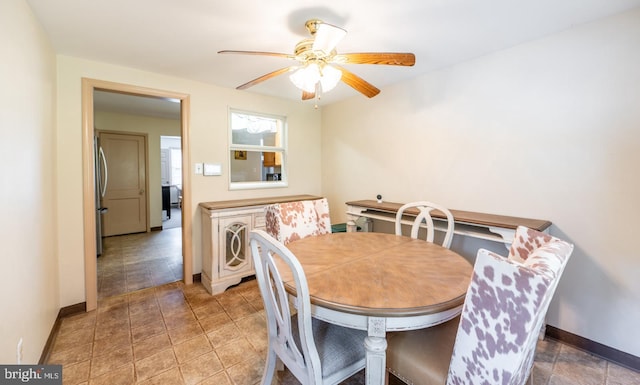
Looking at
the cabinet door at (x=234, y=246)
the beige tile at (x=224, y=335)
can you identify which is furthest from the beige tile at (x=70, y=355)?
the cabinet door at (x=234, y=246)

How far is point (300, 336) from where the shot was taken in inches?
41.4

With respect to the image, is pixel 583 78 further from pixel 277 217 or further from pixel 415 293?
pixel 277 217

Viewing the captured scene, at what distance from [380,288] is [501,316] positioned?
477 millimetres

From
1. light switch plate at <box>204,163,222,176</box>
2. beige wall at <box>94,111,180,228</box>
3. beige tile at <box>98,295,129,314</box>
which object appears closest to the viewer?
beige tile at <box>98,295,129,314</box>

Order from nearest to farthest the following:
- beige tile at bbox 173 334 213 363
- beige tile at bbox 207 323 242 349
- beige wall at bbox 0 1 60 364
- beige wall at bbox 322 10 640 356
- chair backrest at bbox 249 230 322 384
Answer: chair backrest at bbox 249 230 322 384 → beige wall at bbox 0 1 60 364 → beige wall at bbox 322 10 640 356 → beige tile at bbox 173 334 213 363 → beige tile at bbox 207 323 242 349

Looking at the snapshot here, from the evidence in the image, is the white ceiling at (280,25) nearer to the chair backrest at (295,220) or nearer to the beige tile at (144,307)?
the chair backrest at (295,220)

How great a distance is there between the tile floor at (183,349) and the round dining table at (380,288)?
748 millimetres

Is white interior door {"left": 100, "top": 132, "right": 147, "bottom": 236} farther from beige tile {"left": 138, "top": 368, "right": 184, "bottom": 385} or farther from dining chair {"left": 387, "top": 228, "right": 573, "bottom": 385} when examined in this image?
dining chair {"left": 387, "top": 228, "right": 573, "bottom": 385}

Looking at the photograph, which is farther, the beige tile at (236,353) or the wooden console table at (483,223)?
the wooden console table at (483,223)

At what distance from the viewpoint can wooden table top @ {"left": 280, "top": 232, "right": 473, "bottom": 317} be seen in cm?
106

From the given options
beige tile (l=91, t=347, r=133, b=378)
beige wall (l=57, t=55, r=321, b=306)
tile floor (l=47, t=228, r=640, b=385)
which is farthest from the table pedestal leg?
beige wall (l=57, t=55, r=321, b=306)

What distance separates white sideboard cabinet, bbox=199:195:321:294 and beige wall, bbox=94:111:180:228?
3.16 metres

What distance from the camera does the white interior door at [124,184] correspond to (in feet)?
15.7

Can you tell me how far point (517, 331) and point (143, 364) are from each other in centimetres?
209
